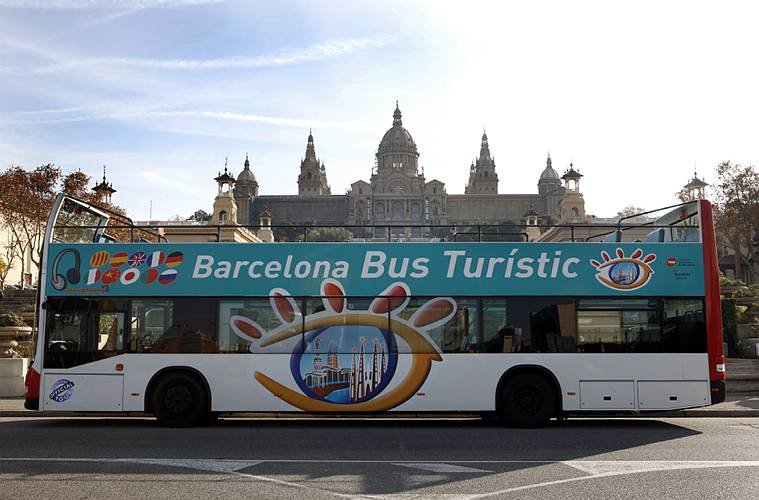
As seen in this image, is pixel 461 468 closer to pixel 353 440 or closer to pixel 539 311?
pixel 353 440

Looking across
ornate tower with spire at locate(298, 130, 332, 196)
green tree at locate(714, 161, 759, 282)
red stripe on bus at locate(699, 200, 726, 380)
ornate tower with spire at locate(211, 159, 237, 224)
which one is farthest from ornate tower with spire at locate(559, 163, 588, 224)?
ornate tower with spire at locate(298, 130, 332, 196)

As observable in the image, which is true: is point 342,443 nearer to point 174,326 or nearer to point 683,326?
point 174,326

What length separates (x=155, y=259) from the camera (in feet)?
40.5

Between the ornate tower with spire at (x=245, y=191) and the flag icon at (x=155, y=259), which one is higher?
the ornate tower with spire at (x=245, y=191)

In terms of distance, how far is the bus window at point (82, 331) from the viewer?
1209 centimetres

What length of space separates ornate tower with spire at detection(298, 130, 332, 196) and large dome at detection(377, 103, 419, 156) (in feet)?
69.5

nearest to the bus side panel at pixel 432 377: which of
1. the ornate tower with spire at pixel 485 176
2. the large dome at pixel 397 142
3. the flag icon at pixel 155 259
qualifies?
the flag icon at pixel 155 259

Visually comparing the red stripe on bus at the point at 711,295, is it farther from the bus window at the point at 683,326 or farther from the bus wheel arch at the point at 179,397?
the bus wheel arch at the point at 179,397

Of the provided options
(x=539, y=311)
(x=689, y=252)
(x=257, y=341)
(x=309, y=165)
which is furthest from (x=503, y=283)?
(x=309, y=165)

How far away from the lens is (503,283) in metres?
12.1

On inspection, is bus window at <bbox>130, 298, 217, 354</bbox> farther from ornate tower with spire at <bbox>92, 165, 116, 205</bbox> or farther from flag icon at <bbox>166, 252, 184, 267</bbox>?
ornate tower with spire at <bbox>92, 165, 116, 205</bbox>

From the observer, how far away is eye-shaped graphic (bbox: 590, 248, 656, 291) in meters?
12.1

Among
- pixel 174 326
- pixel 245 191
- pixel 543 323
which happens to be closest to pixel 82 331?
pixel 174 326

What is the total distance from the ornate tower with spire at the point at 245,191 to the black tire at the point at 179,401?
14142 cm
